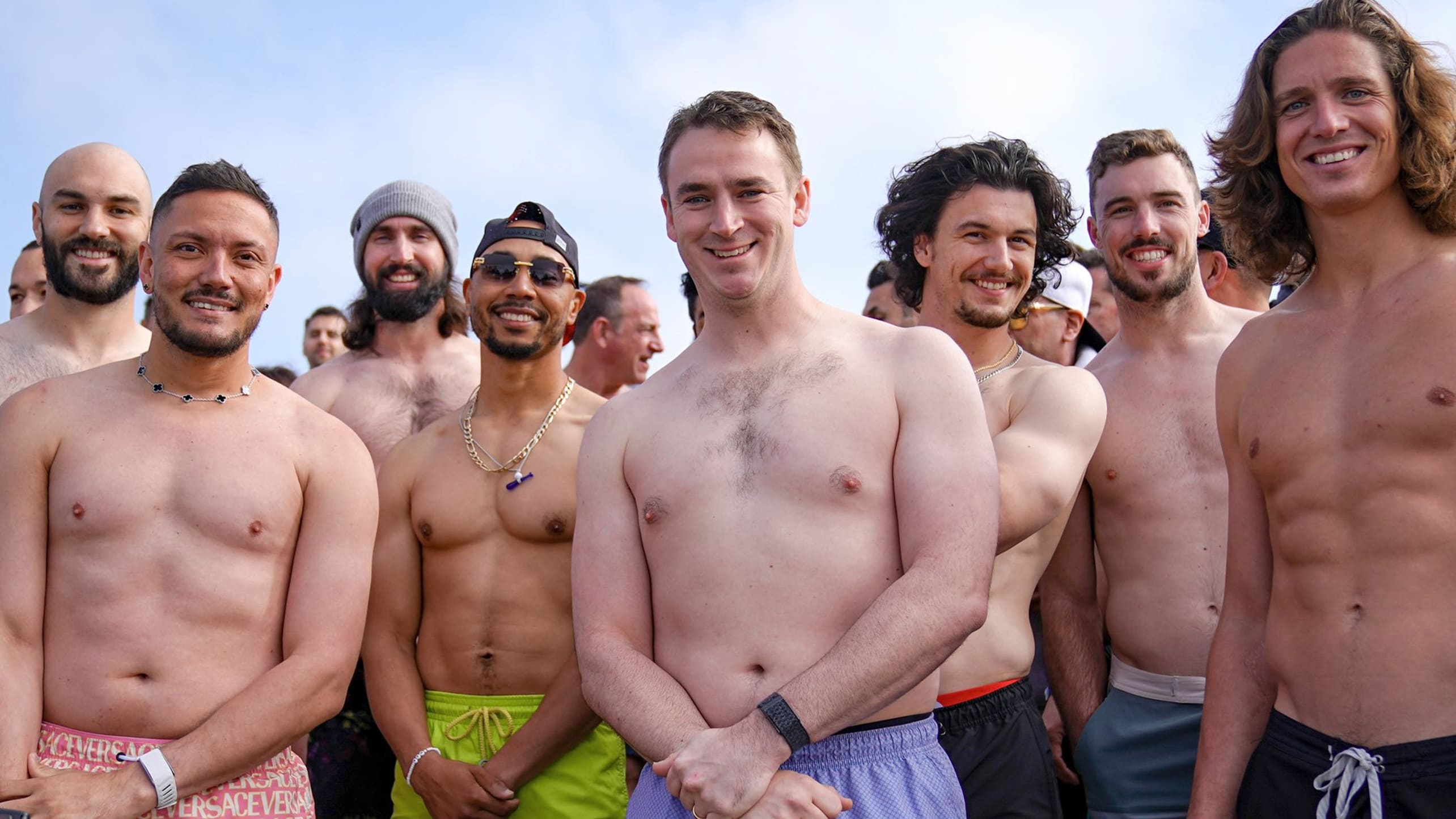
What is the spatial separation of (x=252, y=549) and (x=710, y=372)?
59.3 inches

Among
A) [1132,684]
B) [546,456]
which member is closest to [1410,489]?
[1132,684]

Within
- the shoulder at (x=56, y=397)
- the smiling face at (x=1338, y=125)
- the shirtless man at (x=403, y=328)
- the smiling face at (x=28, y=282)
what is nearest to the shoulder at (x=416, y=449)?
the shirtless man at (x=403, y=328)

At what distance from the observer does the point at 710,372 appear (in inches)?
134

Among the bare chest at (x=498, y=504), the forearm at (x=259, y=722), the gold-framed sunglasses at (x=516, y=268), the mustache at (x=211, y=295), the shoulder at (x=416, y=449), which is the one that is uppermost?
the gold-framed sunglasses at (x=516, y=268)

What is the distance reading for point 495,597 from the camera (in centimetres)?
448

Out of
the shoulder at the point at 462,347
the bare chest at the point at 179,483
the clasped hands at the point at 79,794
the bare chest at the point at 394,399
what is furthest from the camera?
the shoulder at the point at 462,347

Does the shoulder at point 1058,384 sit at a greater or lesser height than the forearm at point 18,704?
greater

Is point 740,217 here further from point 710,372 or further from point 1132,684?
point 1132,684

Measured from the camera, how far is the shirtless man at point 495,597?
13.9 feet

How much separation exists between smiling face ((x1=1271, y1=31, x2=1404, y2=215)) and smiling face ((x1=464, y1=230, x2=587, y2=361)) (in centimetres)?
282

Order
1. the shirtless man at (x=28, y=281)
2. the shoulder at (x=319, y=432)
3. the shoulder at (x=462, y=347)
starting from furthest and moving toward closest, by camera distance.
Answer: the shirtless man at (x=28, y=281), the shoulder at (x=462, y=347), the shoulder at (x=319, y=432)

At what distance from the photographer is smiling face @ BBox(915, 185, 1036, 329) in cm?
427

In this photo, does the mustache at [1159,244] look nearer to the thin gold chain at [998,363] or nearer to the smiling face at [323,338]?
the thin gold chain at [998,363]

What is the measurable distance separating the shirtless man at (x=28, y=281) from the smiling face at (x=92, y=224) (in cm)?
209
